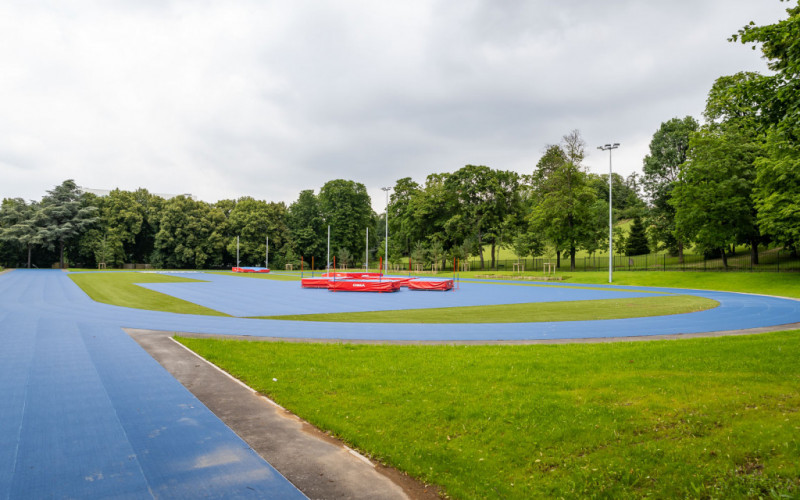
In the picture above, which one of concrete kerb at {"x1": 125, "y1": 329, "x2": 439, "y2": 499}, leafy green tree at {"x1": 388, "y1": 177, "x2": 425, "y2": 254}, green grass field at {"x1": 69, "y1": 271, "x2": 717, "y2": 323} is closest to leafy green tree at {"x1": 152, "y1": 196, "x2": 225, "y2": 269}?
leafy green tree at {"x1": 388, "y1": 177, "x2": 425, "y2": 254}

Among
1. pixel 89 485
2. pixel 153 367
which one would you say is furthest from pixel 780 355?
pixel 153 367

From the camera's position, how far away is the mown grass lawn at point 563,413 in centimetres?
388

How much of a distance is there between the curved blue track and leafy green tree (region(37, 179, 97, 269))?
190 ft

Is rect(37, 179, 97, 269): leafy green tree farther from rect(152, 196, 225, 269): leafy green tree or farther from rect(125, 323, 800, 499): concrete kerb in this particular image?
rect(125, 323, 800, 499): concrete kerb

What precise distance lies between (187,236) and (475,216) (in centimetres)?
4480

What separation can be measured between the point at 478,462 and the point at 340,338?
7.14m

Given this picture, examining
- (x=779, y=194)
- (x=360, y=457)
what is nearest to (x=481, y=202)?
(x=779, y=194)

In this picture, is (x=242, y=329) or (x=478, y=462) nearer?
(x=478, y=462)

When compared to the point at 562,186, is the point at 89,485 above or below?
below

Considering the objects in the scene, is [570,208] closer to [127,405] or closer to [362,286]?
[362,286]

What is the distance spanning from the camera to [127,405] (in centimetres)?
602

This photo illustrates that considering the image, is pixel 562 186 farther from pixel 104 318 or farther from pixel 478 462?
pixel 478 462

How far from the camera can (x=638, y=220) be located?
58.1 meters

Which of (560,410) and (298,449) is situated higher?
(560,410)
